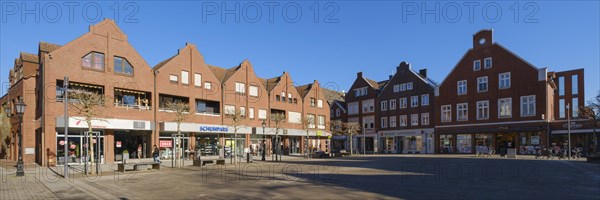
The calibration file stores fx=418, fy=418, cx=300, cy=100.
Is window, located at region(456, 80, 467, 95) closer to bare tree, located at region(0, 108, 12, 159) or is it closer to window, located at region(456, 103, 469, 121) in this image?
window, located at region(456, 103, 469, 121)

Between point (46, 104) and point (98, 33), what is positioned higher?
point (98, 33)

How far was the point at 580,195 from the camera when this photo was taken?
12367 millimetres

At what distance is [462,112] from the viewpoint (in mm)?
53281

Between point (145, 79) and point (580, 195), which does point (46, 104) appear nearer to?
point (145, 79)

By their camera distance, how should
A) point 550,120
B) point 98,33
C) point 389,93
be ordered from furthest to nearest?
point 389,93 < point 550,120 < point 98,33

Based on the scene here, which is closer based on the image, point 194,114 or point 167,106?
point 167,106

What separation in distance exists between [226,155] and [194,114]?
5.63m

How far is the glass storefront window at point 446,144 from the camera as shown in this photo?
5381 centimetres

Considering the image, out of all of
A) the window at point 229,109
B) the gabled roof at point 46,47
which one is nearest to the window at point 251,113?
the window at point 229,109

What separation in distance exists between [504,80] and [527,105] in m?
3.95

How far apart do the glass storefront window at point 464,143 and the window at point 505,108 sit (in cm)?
489

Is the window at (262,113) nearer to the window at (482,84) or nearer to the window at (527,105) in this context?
the window at (482,84)

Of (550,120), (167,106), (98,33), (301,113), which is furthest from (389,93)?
(98,33)

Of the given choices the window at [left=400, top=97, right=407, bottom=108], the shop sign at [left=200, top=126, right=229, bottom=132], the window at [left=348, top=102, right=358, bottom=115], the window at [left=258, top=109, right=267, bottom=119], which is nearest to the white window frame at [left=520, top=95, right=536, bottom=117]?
the window at [left=400, top=97, right=407, bottom=108]
